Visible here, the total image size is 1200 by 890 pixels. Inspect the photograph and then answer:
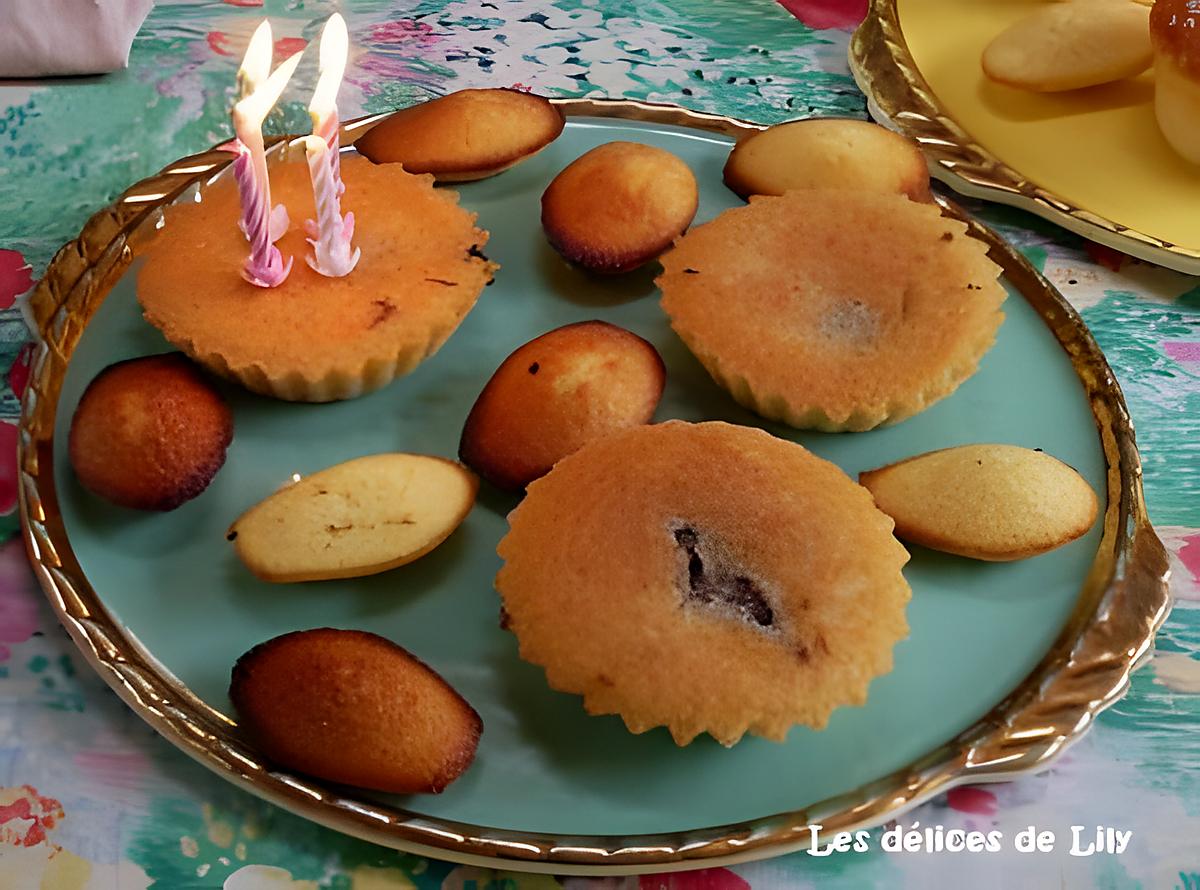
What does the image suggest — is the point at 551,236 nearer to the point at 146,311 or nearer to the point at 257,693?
the point at 146,311

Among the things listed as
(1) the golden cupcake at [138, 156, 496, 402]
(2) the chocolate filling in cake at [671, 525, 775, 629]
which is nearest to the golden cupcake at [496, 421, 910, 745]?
(2) the chocolate filling in cake at [671, 525, 775, 629]

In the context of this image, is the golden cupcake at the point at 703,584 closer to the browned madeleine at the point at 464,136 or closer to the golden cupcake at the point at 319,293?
the golden cupcake at the point at 319,293

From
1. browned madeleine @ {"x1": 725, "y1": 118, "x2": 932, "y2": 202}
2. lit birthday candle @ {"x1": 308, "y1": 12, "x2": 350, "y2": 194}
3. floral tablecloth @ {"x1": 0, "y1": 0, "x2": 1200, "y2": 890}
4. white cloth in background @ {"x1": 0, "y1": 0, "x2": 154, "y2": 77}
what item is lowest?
floral tablecloth @ {"x1": 0, "y1": 0, "x2": 1200, "y2": 890}

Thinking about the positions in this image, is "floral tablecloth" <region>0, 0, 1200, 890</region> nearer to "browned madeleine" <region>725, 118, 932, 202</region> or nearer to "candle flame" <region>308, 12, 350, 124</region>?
"browned madeleine" <region>725, 118, 932, 202</region>

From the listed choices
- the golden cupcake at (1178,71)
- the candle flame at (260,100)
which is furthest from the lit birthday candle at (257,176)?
the golden cupcake at (1178,71)

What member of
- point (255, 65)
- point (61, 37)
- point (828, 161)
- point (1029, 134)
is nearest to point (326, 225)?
point (255, 65)

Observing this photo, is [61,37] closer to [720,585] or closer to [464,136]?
[464,136]

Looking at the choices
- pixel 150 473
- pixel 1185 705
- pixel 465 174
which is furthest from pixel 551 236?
pixel 1185 705
